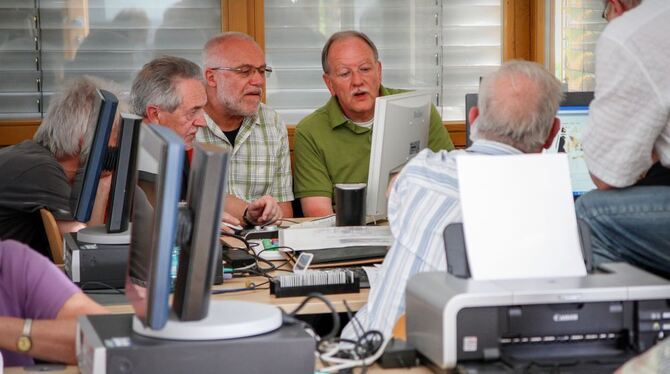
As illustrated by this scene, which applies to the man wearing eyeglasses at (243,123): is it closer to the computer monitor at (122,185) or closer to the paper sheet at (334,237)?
the paper sheet at (334,237)

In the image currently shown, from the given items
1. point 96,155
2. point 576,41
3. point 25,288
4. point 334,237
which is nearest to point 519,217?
point 25,288

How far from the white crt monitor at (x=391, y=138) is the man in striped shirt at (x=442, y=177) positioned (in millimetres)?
668

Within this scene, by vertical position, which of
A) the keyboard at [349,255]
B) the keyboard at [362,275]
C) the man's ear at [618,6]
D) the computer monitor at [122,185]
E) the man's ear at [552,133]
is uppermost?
the man's ear at [618,6]

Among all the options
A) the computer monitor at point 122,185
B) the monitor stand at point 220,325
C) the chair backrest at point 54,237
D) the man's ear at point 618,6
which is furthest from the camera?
the chair backrest at point 54,237

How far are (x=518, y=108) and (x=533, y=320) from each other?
821 mm

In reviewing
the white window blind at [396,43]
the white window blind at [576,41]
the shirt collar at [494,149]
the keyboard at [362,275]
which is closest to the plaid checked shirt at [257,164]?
the white window blind at [396,43]

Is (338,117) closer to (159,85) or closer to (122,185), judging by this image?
(159,85)

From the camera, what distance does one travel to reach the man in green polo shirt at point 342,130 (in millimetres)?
4094

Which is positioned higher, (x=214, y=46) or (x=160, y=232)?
(x=214, y=46)

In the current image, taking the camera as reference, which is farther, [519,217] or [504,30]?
[504,30]

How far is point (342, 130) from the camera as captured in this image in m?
4.18

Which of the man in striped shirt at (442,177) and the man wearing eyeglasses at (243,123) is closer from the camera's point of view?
the man in striped shirt at (442,177)

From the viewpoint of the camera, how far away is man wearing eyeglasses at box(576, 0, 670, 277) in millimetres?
2205

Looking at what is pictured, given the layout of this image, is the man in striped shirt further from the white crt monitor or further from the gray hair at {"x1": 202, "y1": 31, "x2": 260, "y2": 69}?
the gray hair at {"x1": 202, "y1": 31, "x2": 260, "y2": 69}
